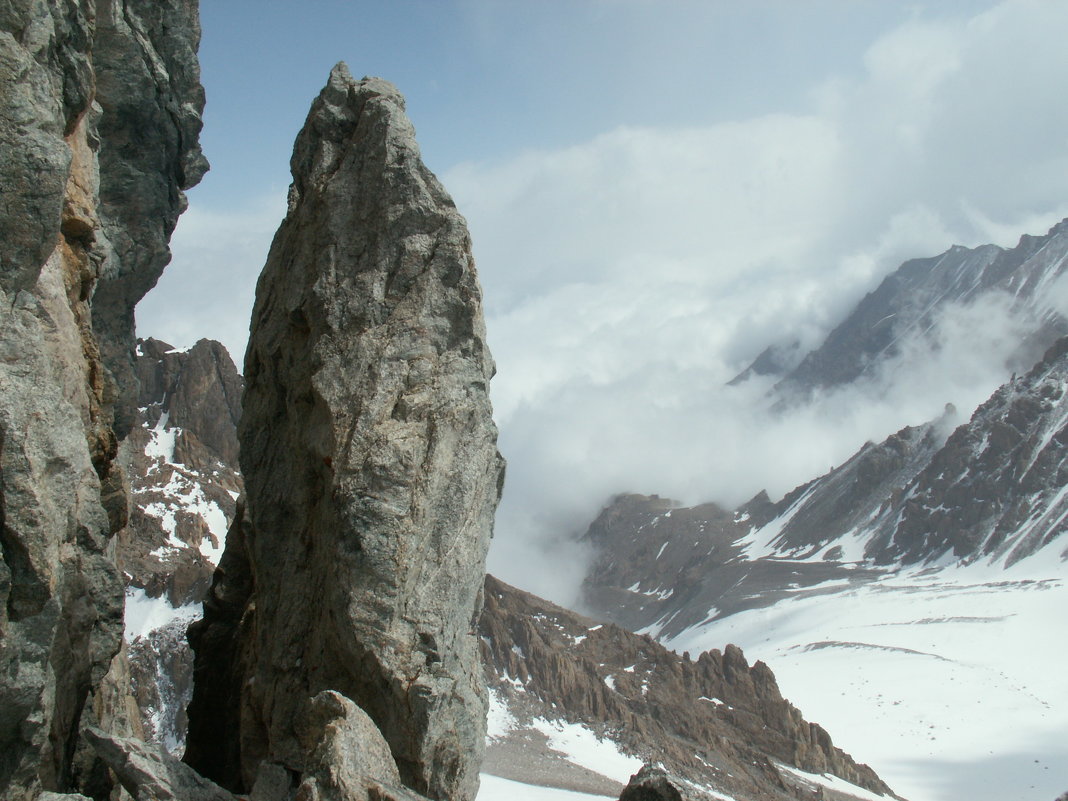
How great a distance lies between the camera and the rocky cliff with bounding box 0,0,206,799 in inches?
508

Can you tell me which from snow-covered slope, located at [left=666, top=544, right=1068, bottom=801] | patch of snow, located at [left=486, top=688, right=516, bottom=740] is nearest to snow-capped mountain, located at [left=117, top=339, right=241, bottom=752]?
patch of snow, located at [left=486, top=688, right=516, bottom=740]

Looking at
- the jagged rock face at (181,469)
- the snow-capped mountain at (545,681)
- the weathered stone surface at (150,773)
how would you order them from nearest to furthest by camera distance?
the weathered stone surface at (150,773), the snow-capped mountain at (545,681), the jagged rock face at (181,469)

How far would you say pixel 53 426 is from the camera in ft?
45.1

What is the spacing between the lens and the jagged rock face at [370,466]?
52.8 feet

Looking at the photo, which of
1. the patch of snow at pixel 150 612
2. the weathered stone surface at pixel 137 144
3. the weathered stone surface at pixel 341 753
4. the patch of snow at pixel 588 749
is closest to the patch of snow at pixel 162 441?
the patch of snow at pixel 150 612

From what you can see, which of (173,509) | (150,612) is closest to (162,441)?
(173,509)

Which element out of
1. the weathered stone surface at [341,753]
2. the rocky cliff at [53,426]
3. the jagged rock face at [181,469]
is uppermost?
the jagged rock face at [181,469]

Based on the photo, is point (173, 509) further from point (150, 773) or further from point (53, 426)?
point (53, 426)

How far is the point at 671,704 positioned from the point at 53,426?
310 ft

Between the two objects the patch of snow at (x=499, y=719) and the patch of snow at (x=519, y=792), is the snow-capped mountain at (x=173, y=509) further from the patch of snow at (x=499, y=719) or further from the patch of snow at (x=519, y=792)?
the patch of snow at (x=499, y=719)

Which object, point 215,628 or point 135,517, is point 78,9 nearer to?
point 215,628

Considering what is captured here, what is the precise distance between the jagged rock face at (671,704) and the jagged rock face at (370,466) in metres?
63.4

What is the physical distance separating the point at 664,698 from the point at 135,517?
61.5 m

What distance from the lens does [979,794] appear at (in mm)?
88438
